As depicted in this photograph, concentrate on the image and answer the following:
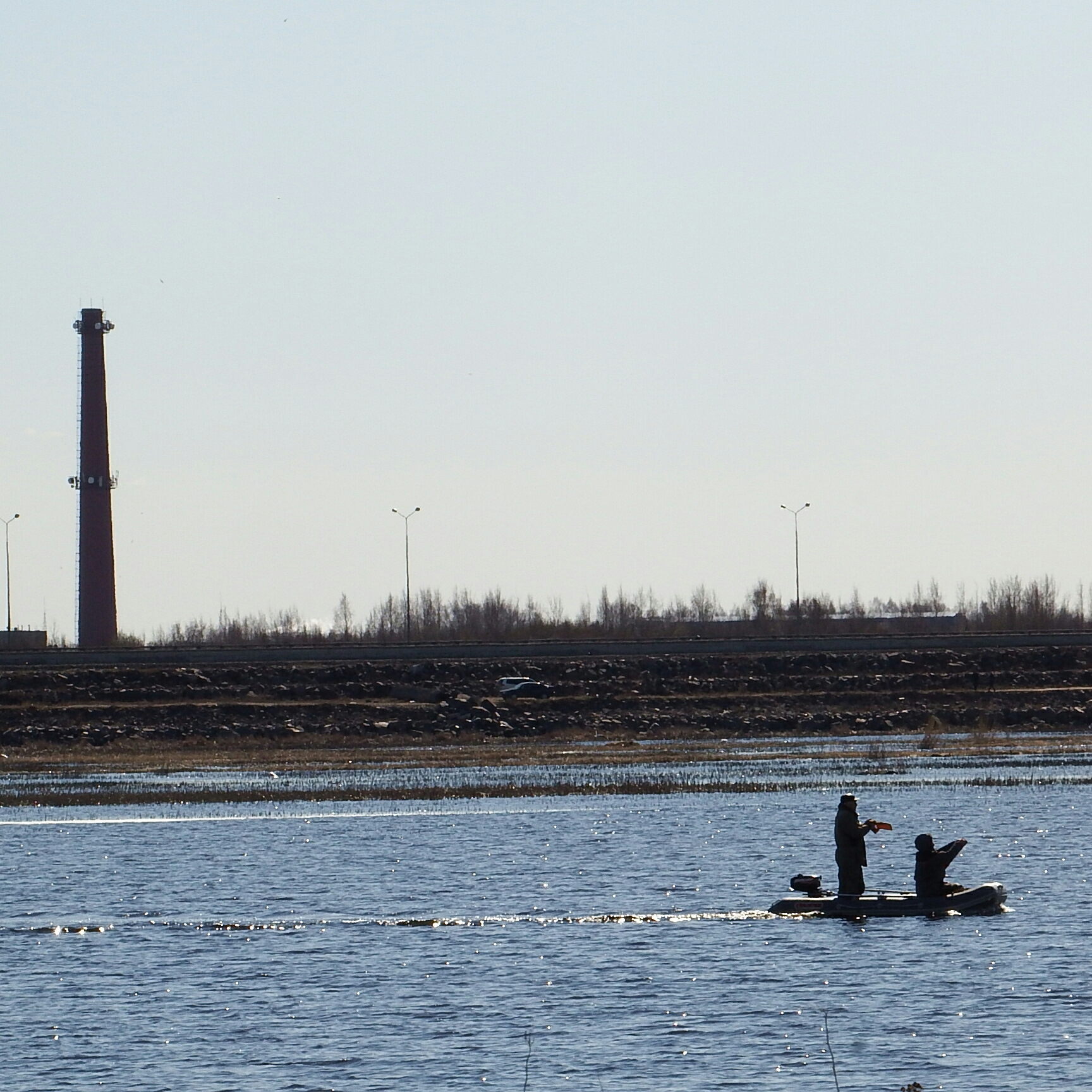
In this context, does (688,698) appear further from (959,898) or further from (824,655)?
(959,898)

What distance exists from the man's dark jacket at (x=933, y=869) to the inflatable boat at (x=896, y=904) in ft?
0.55

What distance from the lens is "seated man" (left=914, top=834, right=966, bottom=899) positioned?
36375 mm

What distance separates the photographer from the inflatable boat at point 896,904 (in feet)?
120

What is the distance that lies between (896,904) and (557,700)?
62936 millimetres

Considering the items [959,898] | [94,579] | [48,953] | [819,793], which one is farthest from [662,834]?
[94,579]

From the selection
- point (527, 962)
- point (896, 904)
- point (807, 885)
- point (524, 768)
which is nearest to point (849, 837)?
point (807, 885)

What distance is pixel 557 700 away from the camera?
99.8m

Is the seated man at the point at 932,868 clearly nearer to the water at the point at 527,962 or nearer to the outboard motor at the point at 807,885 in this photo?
the water at the point at 527,962

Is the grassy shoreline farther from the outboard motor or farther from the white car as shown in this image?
the outboard motor

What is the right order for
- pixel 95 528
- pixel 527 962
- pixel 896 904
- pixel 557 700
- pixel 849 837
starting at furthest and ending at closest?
1. pixel 95 528
2. pixel 557 700
3. pixel 896 904
4. pixel 849 837
5. pixel 527 962

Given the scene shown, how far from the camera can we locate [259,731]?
91562mm

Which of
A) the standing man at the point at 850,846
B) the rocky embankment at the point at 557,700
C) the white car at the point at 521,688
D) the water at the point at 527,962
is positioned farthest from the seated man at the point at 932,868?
the white car at the point at 521,688

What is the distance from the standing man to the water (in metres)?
0.83

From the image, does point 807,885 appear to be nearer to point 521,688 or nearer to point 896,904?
point 896,904
